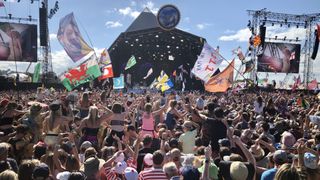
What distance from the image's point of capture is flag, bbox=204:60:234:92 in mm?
13023

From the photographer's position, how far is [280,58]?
41094mm

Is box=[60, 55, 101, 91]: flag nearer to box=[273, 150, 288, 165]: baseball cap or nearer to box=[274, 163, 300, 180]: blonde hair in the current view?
box=[273, 150, 288, 165]: baseball cap

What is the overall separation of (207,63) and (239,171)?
398 inches

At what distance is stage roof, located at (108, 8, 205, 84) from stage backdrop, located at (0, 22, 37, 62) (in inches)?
400

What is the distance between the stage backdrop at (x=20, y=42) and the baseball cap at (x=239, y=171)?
33730 millimetres

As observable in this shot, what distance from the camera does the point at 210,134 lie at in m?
6.05

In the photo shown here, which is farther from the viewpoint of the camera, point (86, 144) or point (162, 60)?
point (162, 60)

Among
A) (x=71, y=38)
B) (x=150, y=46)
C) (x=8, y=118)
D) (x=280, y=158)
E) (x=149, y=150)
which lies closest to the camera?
(x=280, y=158)

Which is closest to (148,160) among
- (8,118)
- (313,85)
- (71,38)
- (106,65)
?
(8,118)

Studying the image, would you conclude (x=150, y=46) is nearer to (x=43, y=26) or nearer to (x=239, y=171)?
(x=43, y=26)

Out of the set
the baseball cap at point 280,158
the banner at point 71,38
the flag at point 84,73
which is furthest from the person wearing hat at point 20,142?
the flag at point 84,73

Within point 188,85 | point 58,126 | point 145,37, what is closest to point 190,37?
point 145,37

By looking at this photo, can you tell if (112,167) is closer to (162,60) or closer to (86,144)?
(86,144)

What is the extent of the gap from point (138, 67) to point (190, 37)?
1312 cm
